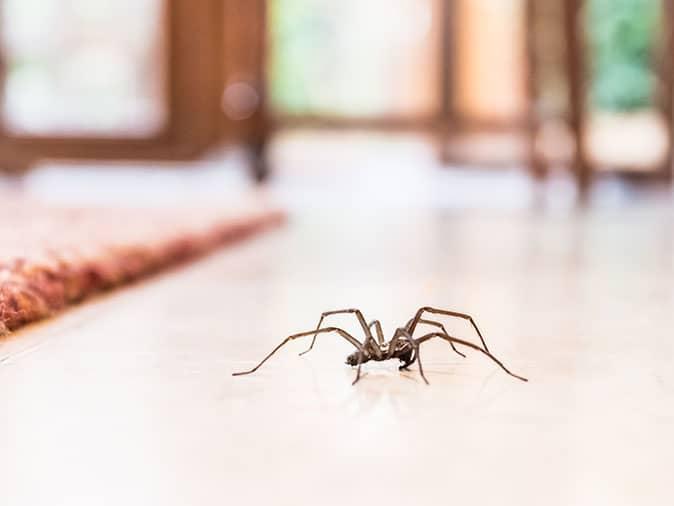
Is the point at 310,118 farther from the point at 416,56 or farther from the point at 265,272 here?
the point at 265,272

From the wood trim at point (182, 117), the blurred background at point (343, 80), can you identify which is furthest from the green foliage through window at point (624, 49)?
the wood trim at point (182, 117)

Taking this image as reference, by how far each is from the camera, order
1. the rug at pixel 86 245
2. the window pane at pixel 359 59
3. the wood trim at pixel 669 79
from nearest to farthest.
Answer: the rug at pixel 86 245
the wood trim at pixel 669 79
the window pane at pixel 359 59

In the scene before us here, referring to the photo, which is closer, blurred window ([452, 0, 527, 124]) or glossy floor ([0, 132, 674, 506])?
glossy floor ([0, 132, 674, 506])

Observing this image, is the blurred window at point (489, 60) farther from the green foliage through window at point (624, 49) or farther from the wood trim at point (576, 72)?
the wood trim at point (576, 72)

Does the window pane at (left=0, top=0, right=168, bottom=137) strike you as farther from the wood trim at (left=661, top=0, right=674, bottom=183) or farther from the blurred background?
the wood trim at (left=661, top=0, right=674, bottom=183)

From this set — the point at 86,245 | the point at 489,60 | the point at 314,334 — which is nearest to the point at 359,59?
the point at 489,60

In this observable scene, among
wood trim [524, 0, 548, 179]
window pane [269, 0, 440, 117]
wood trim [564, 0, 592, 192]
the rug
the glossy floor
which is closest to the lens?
the glossy floor

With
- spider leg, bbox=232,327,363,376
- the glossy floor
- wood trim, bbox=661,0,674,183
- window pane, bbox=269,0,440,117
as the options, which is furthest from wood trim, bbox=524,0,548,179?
spider leg, bbox=232,327,363,376
